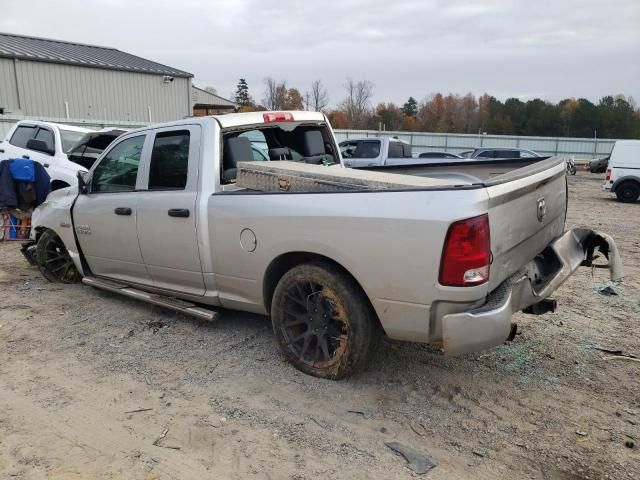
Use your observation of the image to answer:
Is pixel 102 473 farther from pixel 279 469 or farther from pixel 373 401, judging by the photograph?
pixel 373 401

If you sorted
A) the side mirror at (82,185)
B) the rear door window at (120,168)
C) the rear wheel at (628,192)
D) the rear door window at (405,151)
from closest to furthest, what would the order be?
the rear door window at (120,168) < the side mirror at (82,185) < the rear door window at (405,151) < the rear wheel at (628,192)

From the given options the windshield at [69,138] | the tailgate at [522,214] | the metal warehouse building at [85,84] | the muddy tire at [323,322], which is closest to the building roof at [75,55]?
the metal warehouse building at [85,84]

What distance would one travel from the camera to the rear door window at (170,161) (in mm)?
4273

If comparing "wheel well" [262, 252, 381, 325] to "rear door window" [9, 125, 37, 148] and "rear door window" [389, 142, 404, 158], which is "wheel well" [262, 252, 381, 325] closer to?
"rear door window" [9, 125, 37, 148]

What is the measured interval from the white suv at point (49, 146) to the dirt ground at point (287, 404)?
15.4ft

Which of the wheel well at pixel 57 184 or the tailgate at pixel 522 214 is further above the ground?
the tailgate at pixel 522 214

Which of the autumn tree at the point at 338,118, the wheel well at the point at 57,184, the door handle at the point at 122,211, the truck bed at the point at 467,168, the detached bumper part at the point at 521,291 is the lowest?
the detached bumper part at the point at 521,291

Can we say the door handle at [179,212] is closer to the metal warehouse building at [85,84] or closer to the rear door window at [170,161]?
the rear door window at [170,161]

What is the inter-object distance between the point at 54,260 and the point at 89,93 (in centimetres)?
2365

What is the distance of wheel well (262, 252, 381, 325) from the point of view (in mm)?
3389

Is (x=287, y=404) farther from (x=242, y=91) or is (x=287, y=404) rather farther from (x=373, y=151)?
(x=242, y=91)

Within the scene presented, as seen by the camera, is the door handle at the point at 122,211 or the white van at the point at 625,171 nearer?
the door handle at the point at 122,211

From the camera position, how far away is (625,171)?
16156 millimetres

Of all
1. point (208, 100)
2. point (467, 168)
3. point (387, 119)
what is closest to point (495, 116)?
point (387, 119)
